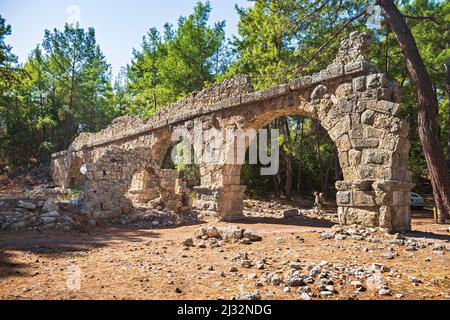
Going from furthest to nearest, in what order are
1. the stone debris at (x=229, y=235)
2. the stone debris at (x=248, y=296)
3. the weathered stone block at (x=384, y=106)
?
the weathered stone block at (x=384, y=106), the stone debris at (x=229, y=235), the stone debris at (x=248, y=296)

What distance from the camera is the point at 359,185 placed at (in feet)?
23.2

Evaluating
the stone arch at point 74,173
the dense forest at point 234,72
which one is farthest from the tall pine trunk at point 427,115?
the stone arch at point 74,173

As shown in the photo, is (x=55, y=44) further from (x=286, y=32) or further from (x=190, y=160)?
(x=286, y=32)

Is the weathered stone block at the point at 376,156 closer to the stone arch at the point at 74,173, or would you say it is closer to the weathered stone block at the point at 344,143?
the weathered stone block at the point at 344,143

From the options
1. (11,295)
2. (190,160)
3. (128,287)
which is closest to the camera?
(11,295)

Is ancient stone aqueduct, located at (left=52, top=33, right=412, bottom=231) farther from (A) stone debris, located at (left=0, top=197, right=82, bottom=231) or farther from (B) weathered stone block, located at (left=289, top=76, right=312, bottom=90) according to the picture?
(A) stone debris, located at (left=0, top=197, right=82, bottom=231)

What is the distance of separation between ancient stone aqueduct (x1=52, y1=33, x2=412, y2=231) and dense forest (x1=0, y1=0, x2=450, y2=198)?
6.56 feet

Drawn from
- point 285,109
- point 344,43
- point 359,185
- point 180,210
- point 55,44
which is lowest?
point 180,210

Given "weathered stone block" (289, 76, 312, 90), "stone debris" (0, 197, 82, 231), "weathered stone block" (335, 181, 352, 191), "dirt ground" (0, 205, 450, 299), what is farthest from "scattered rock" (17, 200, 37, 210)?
"weathered stone block" (335, 181, 352, 191)

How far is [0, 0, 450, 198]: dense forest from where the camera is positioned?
12538mm

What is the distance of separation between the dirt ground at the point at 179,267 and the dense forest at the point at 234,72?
22.6 ft

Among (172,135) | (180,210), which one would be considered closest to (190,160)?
(172,135)

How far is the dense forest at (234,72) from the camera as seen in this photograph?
12.5 meters
